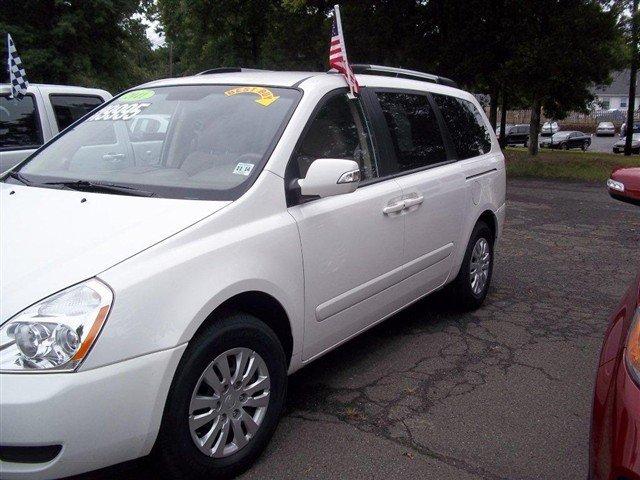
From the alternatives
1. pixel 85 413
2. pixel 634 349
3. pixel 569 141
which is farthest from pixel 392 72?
pixel 569 141

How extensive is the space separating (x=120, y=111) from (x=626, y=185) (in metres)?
2.84

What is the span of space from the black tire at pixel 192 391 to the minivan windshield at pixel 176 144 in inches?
25.2

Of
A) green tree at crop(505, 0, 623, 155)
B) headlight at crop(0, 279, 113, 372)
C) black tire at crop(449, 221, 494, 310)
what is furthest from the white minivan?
green tree at crop(505, 0, 623, 155)

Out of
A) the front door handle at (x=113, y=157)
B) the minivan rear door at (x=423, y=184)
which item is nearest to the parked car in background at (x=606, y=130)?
the minivan rear door at (x=423, y=184)

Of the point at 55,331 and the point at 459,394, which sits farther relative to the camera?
the point at 459,394

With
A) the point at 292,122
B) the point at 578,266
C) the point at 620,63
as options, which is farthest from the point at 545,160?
the point at 292,122

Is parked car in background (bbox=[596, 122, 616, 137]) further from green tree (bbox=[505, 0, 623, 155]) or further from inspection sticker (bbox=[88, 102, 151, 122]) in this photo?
inspection sticker (bbox=[88, 102, 151, 122])

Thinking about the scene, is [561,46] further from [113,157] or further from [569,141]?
[569,141]

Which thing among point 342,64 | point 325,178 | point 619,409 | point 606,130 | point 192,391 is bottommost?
point 606,130

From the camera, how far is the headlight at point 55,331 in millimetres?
2197

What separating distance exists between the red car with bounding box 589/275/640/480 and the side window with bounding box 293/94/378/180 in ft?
5.61

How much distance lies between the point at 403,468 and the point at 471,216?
2.43m

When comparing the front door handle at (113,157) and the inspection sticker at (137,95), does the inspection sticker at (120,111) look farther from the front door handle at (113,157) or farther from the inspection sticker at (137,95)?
the front door handle at (113,157)

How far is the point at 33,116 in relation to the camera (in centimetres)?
689
